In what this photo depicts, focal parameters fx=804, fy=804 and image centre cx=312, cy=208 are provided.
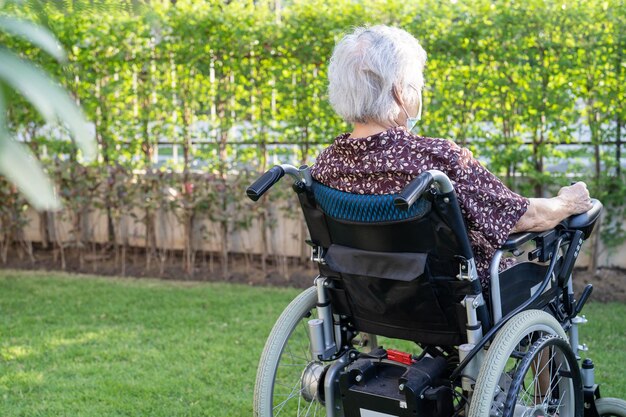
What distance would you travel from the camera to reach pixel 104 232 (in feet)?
20.4

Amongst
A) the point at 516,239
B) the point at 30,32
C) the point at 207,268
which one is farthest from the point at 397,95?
the point at 207,268

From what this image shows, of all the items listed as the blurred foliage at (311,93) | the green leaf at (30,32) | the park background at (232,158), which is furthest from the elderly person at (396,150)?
the blurred foliage at (311,93)

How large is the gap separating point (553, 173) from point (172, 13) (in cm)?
273

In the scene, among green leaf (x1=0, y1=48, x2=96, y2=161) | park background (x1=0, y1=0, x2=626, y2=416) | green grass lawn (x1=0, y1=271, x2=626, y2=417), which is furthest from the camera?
park background (x1=0, y1=0, x2=626, y2=416)

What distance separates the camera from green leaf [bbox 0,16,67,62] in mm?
454

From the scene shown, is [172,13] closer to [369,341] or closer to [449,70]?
[449,70]

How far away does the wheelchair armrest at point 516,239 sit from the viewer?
219 centimetres

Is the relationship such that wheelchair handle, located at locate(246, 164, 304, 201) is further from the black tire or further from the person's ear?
the black tire

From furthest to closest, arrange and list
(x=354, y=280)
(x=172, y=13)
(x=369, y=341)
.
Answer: (x=172, y=13) < (x=369, y=341) < (x=354, y=280)

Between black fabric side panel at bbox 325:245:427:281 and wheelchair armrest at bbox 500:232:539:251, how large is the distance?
0.25 metres

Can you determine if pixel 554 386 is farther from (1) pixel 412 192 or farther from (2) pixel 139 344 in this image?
(2) pixel 139 344

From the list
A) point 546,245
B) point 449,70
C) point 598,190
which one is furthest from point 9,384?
point 598,190

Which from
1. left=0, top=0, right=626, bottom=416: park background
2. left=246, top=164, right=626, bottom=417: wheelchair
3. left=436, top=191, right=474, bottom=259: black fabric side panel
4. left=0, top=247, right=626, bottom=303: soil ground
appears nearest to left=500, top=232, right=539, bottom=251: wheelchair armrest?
left=246, top=164, right=626, bottom=417: wheelchair

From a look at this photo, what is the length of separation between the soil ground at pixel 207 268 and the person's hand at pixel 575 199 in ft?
9.05
